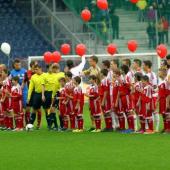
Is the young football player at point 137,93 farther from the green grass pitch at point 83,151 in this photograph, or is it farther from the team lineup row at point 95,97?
the green grass pitch at point 83,151

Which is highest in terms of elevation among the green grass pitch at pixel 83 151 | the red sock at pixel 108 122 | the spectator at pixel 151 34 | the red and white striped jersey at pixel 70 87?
the spectator at pixel 151 34

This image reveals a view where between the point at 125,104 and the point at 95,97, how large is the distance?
931 millimetres

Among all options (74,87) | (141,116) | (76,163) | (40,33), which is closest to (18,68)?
(74,87)

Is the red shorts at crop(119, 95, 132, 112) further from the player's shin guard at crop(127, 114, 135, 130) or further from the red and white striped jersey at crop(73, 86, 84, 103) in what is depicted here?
the red and white striped jersey at crop(73, 86, 84, 103)

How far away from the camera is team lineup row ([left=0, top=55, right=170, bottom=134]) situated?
2233 cm

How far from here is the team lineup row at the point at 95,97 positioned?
22.3m

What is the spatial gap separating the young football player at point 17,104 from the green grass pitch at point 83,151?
1.65 meters

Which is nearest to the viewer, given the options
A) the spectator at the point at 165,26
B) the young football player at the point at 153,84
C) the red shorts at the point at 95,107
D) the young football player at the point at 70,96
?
the young football player at the point at 153,84

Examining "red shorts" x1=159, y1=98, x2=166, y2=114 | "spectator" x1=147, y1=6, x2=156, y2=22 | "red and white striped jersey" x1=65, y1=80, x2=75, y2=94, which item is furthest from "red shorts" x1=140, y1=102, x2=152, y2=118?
"spectator" x1=147, y1=6, x2=156, y2=22

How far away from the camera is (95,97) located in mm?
23422

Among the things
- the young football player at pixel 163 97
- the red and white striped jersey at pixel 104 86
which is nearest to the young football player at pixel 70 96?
the red and white striped jersey at pixel 104 86

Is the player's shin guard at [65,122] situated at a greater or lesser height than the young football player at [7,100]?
lesser

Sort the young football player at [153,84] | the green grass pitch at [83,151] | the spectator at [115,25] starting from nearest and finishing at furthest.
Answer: the green grass pitch at [83,151]
the young football player at [153,84]
the spectator at [115,25]

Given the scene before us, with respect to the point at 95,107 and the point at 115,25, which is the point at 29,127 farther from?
the point at 115,25
